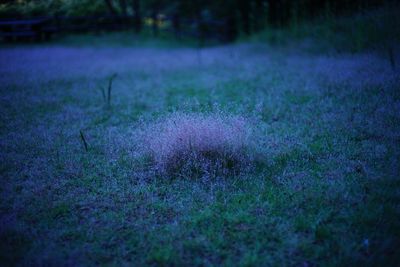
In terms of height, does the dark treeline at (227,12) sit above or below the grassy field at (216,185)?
above

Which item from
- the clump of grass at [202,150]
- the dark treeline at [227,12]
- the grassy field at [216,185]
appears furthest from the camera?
the dark treeline at [227,12]

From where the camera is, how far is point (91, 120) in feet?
24.3

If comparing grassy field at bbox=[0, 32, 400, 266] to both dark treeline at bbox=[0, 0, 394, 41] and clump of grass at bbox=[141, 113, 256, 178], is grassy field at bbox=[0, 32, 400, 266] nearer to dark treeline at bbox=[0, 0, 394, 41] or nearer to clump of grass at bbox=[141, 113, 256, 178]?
clump of grass at bbox=[141, 113, 256, 178]

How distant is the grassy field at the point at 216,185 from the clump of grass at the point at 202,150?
154 mm

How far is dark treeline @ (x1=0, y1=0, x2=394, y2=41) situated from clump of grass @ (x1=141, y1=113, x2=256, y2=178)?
33.3 ft

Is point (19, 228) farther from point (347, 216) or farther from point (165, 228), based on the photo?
point (347, 216)

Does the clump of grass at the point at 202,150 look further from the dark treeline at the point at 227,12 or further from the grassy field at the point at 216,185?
the dark treeline at the point at 227,12

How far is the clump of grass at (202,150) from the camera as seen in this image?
4934 mm

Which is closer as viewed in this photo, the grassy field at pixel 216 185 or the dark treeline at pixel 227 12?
the grassy field at pixel 216 185

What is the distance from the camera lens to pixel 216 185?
15.2 ft

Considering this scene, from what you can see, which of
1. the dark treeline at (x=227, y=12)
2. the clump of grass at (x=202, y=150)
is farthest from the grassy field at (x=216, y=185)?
the dark treeline at (x=227, y=12)

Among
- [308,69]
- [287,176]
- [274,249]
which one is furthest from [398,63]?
[274,249]

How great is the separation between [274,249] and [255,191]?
1.06 m

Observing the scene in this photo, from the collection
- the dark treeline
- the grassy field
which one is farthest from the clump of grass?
the dark treeline
